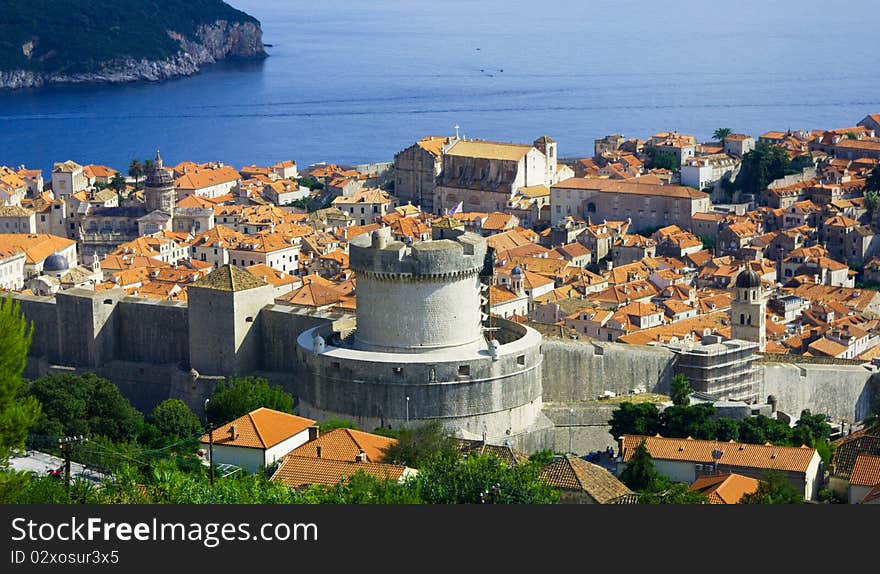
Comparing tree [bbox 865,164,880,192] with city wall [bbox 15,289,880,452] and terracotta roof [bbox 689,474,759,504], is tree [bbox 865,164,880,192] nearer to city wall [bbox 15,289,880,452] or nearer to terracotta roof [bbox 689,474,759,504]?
city wall [bbox 15,289,880,452]

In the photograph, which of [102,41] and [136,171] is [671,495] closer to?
[136,171]

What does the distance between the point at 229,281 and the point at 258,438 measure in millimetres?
6164

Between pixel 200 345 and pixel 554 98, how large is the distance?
96863mm

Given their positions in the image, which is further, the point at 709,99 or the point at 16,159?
the point at 709,99

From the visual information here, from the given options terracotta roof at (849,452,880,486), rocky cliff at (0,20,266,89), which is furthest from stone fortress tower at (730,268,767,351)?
rocky cliff at (0,20,266,89)

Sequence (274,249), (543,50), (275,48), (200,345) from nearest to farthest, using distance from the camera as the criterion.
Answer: (200,345)
(274,249)
(543,50)
(275,48)

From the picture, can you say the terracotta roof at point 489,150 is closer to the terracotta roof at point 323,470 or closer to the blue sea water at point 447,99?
the blue sea water at point 447,99

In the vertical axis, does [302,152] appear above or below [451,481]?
below

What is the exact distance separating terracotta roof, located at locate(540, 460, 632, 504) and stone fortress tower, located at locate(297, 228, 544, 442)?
4425 millimetres

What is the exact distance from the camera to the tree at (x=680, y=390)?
101 feet

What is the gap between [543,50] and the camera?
171750 millimetres

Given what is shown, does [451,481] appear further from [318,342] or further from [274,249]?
[274,249]

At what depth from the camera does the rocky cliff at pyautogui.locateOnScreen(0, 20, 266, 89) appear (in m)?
155

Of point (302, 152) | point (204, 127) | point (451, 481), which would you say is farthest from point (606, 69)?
point (451, 481)
